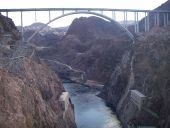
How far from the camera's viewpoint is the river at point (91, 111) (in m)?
49.9

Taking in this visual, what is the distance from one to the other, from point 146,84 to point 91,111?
38.9 ft

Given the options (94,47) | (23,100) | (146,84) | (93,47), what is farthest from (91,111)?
(93,47)

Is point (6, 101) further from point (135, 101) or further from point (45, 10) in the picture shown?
point (45, 10)

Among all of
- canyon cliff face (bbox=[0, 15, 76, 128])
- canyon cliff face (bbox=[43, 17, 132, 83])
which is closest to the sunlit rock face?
canyon cliff face (bbox=[43, 17, 132, 83])

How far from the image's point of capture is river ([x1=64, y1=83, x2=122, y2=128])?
1965 inches

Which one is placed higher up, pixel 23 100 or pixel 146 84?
pixel 23 100

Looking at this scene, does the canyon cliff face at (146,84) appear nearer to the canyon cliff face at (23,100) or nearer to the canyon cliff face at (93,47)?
the canyon cliff face at (23,100)

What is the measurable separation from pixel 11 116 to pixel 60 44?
97.3m

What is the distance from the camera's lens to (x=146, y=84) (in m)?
48.7

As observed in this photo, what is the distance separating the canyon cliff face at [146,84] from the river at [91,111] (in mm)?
1339

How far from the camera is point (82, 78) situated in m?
93.0

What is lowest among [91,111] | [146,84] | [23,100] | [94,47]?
[91,111]

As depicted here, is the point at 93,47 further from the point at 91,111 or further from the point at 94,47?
the point at 91,111

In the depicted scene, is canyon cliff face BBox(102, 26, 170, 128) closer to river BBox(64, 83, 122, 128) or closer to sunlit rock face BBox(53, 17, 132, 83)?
river BBox(64, 83, 122, 128)
